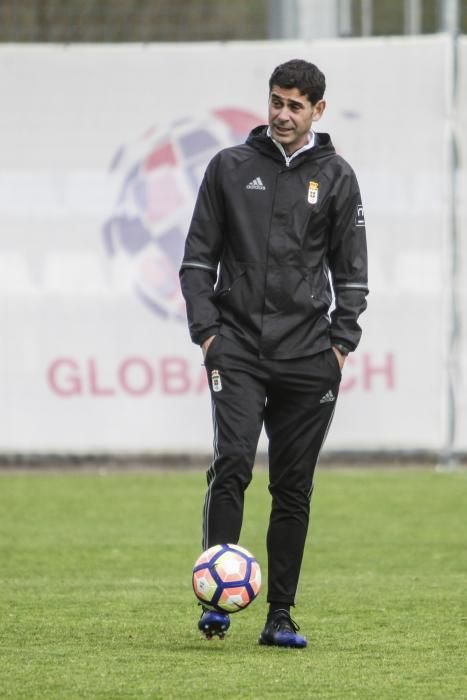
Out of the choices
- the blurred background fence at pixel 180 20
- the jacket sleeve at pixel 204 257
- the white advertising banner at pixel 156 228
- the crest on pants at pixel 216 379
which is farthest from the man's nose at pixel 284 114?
the blurred background fence at pixel 180 20

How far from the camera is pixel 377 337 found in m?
13.4

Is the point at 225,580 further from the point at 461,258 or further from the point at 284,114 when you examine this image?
the point at 461,258

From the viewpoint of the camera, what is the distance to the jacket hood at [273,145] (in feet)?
21.4

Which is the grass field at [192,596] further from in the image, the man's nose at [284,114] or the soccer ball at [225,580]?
the man's nose at [284,114]

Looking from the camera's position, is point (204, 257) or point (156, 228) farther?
point (156, 228)

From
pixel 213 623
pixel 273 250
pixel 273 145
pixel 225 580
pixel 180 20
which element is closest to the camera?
pixel 225 580

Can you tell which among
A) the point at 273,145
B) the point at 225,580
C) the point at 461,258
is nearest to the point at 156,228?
the point at 461,258

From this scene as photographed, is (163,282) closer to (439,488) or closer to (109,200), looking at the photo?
(109,200)

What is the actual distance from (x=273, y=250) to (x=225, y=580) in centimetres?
121

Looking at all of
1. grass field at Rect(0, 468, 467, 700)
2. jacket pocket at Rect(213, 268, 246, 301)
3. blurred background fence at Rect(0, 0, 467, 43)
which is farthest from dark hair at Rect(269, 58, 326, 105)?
blurred background fence at Rect(0, 0, 467, 43)

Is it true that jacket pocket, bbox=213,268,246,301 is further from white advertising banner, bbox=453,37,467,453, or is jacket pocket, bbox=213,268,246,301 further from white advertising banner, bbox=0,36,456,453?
white advertising banner, bbox=453,37,467,453

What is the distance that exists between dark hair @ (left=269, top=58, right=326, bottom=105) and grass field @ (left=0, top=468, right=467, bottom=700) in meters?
2.05

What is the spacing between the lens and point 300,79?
21.0 ft

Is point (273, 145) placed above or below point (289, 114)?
below
